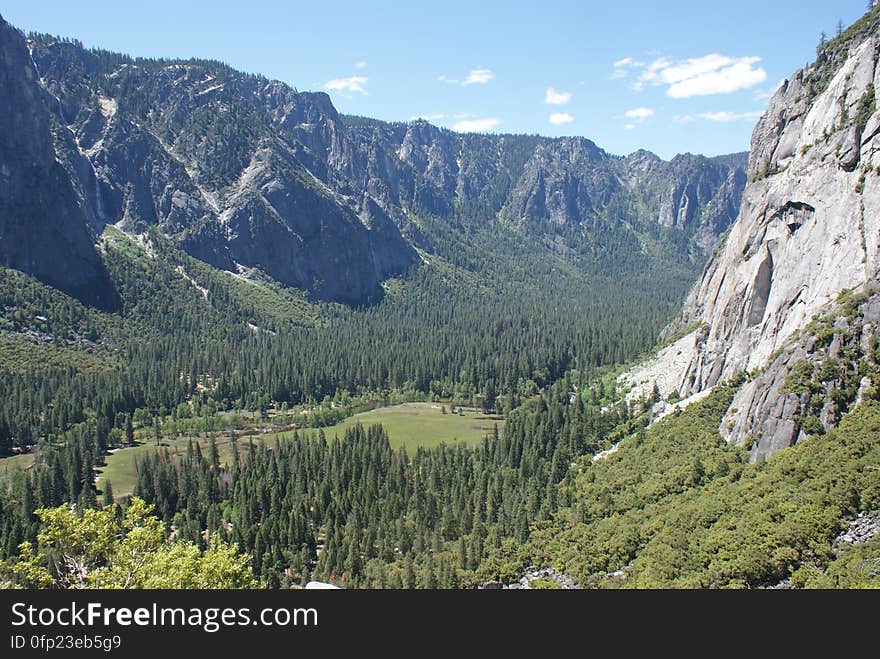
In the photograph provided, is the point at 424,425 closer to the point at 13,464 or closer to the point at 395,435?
the point at 395,435

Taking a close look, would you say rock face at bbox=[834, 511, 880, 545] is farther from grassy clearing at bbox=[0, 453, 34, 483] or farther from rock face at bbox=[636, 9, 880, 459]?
grassy clearing at bbox=[0, 453, 34, 483]

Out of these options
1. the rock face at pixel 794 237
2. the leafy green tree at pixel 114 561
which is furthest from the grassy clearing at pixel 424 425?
the leafy green tree at pixel 114 561

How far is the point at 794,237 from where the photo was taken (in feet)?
379

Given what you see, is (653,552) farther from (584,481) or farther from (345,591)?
(345,591)

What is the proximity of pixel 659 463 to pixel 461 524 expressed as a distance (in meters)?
30.9

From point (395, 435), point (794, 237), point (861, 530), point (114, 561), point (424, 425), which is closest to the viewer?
point (114, 561)

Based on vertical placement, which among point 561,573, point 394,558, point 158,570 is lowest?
point 394,558

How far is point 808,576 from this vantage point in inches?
1981

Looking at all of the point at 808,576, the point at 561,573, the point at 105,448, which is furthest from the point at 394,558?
the point at 105,448

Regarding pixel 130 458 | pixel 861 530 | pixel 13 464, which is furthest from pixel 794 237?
pixel 13 464

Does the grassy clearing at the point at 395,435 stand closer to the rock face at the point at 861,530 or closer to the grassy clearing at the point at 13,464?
the grassy clearing at the point at 13,464

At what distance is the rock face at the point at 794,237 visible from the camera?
89750mm

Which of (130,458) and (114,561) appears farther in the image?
(130,458)

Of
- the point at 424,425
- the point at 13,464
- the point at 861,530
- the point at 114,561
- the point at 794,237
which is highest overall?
the point at 794,237
